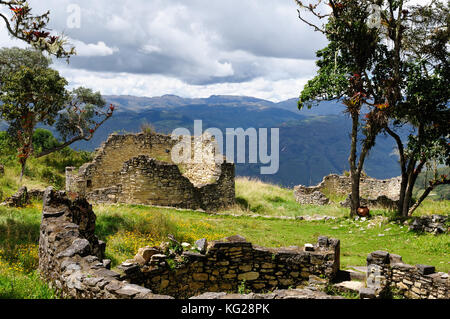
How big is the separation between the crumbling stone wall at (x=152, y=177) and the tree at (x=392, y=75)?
24.6 feet

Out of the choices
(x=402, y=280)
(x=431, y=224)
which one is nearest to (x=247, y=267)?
(x=402, y=280)

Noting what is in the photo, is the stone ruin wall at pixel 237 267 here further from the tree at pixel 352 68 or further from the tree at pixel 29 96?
the tree at pixel 29 96

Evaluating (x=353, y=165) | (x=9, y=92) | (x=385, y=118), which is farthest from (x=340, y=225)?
(x=9, y=92)

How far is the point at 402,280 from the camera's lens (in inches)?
360

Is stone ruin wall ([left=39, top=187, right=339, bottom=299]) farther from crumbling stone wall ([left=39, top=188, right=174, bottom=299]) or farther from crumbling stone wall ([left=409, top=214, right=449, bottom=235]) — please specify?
crumbling stone wall ([left=409, top=214, right=449, bottom=235])

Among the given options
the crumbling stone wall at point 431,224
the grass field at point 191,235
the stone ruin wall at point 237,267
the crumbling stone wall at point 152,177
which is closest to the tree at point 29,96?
the crumbling stone wall at point 152,177

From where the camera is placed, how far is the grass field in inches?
341

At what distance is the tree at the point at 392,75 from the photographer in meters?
16.5

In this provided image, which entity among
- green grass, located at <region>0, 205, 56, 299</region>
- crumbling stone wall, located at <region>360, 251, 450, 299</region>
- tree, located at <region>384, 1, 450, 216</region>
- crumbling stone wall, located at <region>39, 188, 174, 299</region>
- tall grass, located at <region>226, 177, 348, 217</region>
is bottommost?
tall grass, located at <region>226, 177, 348, 217</region>

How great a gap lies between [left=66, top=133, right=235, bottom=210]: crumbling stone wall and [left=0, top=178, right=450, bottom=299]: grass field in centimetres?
158

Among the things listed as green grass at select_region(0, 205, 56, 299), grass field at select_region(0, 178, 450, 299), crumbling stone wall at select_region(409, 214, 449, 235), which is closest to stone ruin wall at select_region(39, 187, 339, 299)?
green grass at select_region(0, 205, 56, 299)
